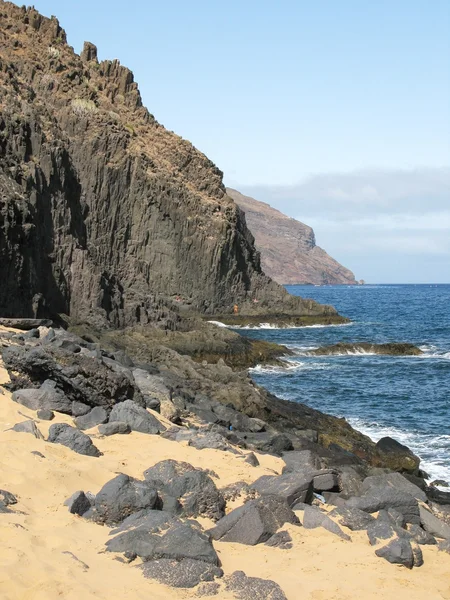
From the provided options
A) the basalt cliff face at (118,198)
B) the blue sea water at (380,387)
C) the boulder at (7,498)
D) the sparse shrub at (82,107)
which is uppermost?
the sparse shrub at (82,107)

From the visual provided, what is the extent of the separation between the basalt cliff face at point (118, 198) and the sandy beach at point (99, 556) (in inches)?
1277

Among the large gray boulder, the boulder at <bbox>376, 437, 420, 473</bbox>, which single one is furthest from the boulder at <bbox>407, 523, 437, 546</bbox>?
the boulder at <bbox>376, 437, 420, 473</bbox>

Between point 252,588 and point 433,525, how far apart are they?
399cm

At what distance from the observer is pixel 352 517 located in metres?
9.02

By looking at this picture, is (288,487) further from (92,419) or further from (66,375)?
(66,375)

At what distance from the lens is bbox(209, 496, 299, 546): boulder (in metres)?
7.95

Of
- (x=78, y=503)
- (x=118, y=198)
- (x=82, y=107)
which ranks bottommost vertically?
(x=78, y=503)

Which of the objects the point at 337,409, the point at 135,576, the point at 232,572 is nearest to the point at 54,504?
the point at 135,576

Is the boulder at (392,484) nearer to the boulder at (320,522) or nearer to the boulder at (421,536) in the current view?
the boulder at (421,536)

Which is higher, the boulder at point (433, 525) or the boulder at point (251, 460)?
the boulder at point (251, 460)

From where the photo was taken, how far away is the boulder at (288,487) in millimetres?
9219

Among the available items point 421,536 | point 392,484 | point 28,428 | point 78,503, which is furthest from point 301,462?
point 78,503

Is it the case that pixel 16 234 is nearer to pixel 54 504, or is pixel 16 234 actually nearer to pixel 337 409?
pixel 337 409

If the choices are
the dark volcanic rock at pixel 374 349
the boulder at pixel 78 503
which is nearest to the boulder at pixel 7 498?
the boulder at pixel 78 503
